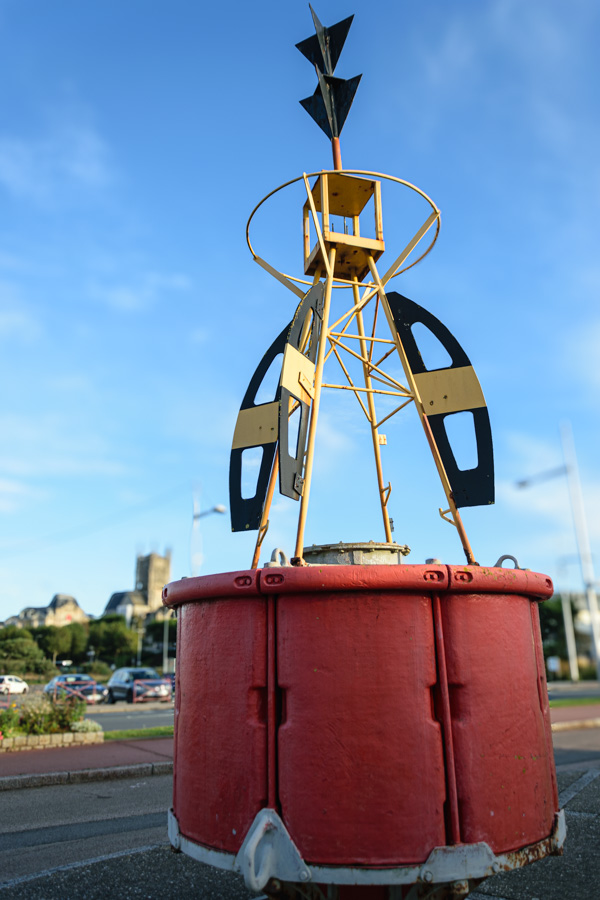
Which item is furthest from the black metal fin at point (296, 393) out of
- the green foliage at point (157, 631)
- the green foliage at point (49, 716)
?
the green foliage at point (157, 631)

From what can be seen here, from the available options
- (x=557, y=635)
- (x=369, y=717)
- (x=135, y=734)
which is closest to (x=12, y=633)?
(x=135, y=734)

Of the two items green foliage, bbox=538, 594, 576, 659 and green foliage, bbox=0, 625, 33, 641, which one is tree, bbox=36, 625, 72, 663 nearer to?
green foliage, bbox=0, 625, 33, 641

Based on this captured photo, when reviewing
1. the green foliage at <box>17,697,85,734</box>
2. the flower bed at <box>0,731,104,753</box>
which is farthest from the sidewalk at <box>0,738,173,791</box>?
the green foliage at <box>17,697,85,734</box>

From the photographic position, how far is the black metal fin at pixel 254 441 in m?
4.82

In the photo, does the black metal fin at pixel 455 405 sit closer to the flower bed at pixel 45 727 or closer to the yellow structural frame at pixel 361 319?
the yellow structural frame at pixel 361 319

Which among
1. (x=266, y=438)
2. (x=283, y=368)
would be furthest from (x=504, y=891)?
(x=283, y=368)

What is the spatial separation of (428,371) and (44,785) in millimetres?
8093

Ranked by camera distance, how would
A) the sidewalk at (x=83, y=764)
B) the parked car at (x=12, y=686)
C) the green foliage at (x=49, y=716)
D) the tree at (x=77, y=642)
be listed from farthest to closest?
the tree at (x=77, y=642)
the parked car at (x=12, y=686)
the green foliage at (x=49, y=716)
the sidewalk at (x=83, y=764)

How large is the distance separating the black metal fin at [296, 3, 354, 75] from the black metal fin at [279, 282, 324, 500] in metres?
2.24

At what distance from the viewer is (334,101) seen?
529cm

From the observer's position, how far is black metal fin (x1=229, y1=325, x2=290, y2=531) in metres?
4.82

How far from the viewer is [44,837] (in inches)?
249

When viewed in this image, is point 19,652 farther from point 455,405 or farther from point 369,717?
point 369,717

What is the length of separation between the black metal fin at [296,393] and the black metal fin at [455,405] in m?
0.90
